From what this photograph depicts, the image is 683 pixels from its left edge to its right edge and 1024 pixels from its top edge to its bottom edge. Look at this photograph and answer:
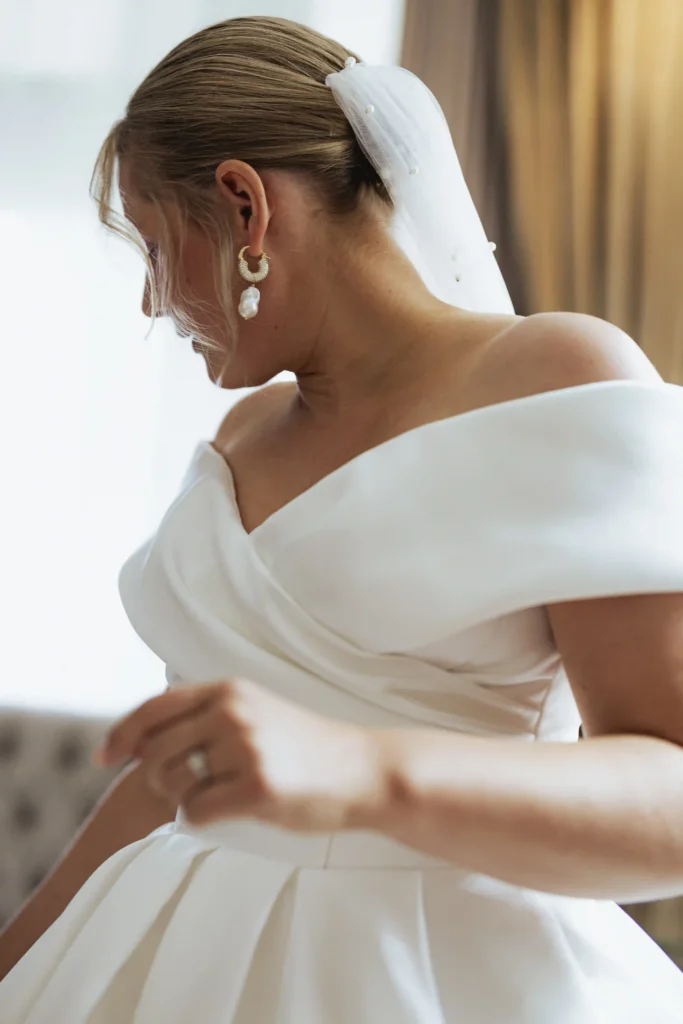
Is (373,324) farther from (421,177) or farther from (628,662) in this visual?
(628,662)

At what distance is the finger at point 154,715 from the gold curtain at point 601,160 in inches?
75.8

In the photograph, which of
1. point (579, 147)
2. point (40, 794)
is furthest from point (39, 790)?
point (579, 147)

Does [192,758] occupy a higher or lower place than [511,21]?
lower

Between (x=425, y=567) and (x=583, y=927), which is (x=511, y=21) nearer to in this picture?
(x=425, y=567)

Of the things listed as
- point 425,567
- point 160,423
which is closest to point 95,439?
point 160,423

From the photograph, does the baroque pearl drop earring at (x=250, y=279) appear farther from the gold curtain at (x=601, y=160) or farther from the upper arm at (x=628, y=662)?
the gold curtain at (x=601, y=160)

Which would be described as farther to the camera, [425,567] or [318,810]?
[425,567]

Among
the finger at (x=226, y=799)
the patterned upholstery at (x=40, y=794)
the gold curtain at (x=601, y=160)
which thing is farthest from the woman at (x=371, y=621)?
the gold curtain at (x=601, y=160)

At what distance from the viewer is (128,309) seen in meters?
2.50

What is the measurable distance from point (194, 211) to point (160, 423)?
1.50 metres

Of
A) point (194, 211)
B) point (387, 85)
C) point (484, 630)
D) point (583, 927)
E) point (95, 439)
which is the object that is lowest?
point (95, 439)

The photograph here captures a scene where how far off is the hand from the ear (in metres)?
0.56

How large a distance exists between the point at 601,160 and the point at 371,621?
1808mm

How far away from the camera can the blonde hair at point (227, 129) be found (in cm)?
95
